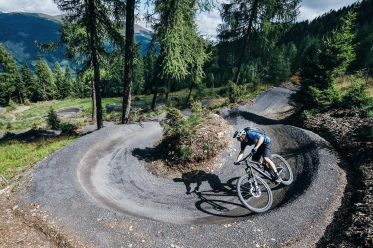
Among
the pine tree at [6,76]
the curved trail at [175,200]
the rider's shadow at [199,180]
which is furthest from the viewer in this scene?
the pine tree at [6,76]

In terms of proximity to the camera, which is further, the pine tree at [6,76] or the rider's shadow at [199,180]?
the pine tree at [6,76]

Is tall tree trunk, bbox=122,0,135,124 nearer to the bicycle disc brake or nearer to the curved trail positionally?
the curved trail

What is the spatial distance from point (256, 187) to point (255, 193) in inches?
11.4

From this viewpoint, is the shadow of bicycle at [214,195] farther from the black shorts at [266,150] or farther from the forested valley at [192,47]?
the forested valley at [192,47]

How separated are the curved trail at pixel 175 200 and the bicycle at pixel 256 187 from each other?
32cm

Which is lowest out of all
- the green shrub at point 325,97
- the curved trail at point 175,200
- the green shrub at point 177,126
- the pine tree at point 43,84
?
the pine tree at point 43,84

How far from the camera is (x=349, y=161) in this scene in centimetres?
908

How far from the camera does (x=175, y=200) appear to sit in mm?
8258

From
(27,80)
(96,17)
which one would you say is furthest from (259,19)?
(27,80)

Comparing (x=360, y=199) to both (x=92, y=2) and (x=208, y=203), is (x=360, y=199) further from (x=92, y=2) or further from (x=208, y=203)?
(x=92, y=2)

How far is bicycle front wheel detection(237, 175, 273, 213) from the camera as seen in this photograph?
7.31 metres

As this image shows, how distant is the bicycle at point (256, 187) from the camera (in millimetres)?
7405

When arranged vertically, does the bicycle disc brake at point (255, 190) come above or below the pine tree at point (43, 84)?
above

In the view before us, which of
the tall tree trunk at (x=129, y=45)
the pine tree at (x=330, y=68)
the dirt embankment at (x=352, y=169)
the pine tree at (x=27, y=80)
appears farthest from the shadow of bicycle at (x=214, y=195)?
the pine tree at (x=27, y=80)
